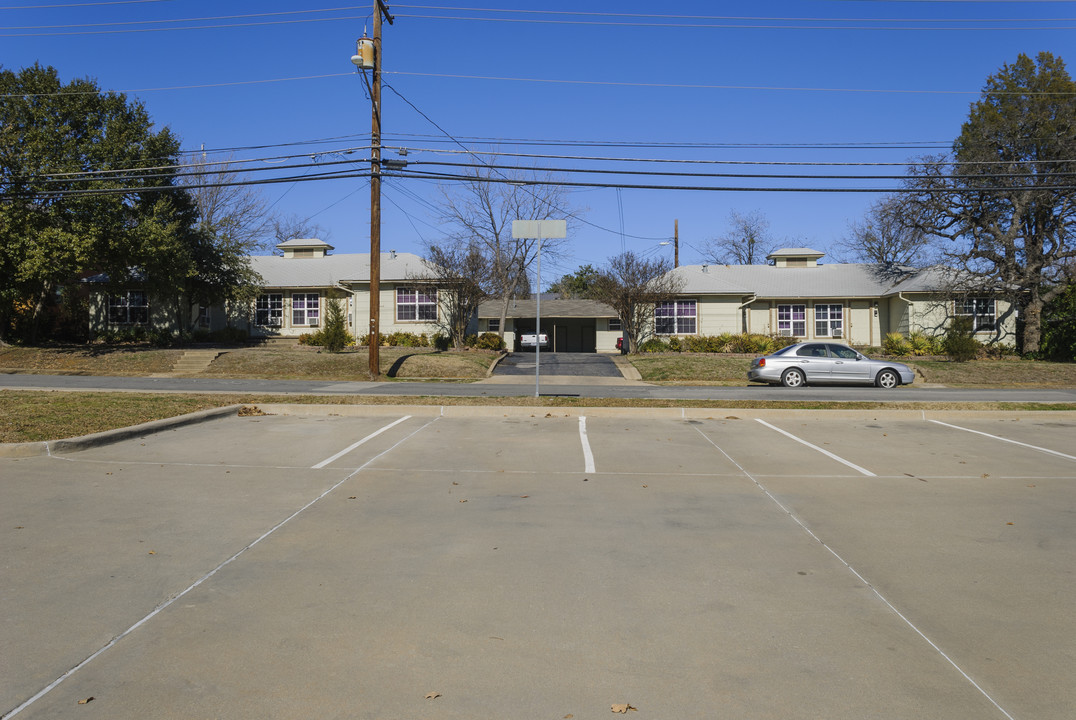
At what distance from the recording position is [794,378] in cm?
2205

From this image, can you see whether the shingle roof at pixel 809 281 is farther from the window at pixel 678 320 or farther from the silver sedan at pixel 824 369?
the silver sedan at pixel 824 369

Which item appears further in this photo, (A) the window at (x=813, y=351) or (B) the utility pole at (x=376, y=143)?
(A) the window at (x=813, y=351)

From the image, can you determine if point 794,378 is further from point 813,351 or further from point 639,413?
point 639,413

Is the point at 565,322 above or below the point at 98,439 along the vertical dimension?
above

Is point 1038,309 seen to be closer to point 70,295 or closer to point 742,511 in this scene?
point 742,511

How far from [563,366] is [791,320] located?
14452mm

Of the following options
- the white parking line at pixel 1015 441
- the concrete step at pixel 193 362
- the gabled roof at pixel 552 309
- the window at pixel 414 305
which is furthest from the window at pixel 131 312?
the white parking line at pixel 1015 441

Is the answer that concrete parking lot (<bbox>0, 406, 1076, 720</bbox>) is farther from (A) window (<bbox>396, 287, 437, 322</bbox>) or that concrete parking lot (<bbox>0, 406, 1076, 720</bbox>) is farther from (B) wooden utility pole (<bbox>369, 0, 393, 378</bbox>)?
(A) window (<bbox>396, 287, 437, 322</bbox>)

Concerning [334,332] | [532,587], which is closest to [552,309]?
[334,332]

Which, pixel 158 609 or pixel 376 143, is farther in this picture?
pixel 376 143

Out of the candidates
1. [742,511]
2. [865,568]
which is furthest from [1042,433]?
[865,568]

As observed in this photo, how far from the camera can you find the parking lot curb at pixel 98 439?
841 centimetres

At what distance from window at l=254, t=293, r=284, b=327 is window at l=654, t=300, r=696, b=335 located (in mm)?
19641

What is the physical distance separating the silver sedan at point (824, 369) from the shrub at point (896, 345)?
10551mm
